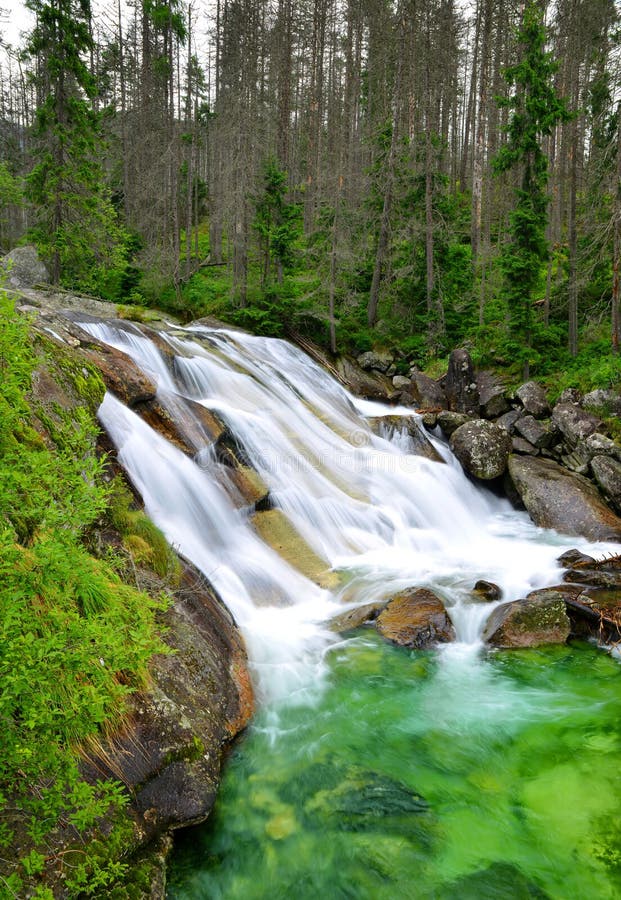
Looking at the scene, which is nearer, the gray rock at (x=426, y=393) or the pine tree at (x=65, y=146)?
the pine tree at (x=65, y=146)

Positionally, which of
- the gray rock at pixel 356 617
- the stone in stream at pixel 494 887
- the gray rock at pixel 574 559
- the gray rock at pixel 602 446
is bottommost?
the stone in stream at pixel 494 887

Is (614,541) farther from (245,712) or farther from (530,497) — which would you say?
(245,712)

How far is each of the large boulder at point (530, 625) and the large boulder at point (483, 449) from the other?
19.4 feet

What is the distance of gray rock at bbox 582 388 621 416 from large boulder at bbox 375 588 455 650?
8.15 m

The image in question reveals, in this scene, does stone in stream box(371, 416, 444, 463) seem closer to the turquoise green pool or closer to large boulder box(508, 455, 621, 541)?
large boulder box(508, 455, 621, 541)

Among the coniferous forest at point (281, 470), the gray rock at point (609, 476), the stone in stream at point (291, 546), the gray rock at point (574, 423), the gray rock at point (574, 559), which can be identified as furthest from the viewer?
the gray rock at point (574, 423)

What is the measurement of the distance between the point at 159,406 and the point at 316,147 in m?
22.4

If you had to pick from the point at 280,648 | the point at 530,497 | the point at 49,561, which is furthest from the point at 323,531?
the point at 49,561

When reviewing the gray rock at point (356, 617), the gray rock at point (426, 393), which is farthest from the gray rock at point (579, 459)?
the gray rock at point (356, 617)

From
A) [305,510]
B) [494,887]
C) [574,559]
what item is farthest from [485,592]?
[494,887]

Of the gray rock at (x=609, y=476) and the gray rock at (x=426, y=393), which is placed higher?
the gray rock at (x=426, y=393)

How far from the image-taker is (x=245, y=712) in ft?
18.6

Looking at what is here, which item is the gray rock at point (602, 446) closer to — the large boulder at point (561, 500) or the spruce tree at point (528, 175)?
the large boulder at point (561, 500)

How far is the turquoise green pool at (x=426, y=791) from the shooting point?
4.15 metres
